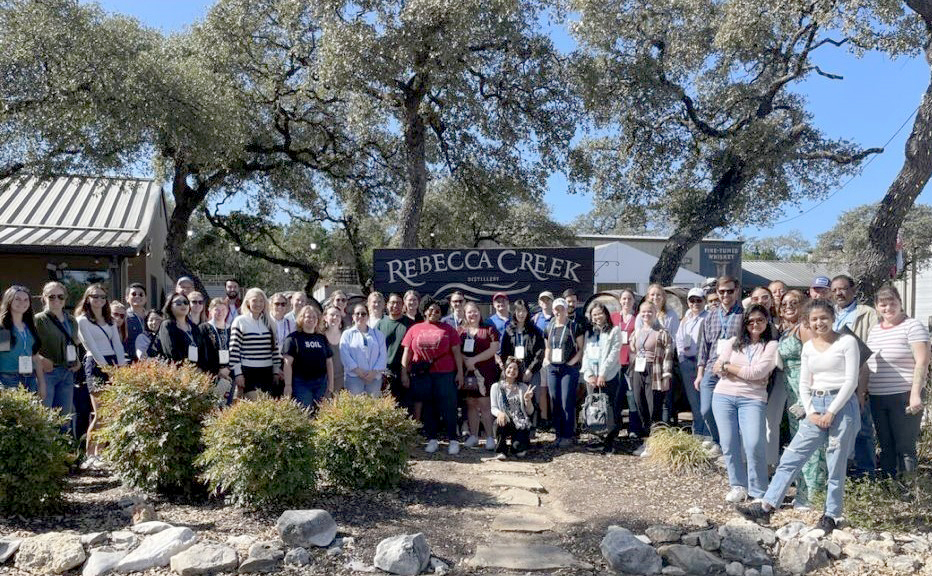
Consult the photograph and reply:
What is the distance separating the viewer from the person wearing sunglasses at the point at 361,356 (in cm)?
729

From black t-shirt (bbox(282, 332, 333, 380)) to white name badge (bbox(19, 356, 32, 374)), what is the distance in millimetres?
2094

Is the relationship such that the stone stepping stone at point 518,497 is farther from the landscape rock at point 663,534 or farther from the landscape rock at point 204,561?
the landscape rock at point 204,561

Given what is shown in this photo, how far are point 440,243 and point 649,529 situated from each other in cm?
2004

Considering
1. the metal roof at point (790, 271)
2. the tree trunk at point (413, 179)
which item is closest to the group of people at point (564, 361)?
the tree trunk at point (413, 179)

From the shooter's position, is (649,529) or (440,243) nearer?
(649,529)

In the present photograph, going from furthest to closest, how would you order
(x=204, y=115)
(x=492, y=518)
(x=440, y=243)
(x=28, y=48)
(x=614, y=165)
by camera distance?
(x=440, y=243) < (x=614, y=165) < (x=204, y=115) < (x=28, y=48) < (x=492, y=518)

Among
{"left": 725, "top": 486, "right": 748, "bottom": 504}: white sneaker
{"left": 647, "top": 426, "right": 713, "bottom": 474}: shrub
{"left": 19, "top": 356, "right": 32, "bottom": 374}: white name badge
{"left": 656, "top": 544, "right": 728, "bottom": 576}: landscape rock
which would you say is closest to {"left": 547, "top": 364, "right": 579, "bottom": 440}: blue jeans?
{"left": 647, "top": 426, "right": 713, "bottom": 474}: shrub

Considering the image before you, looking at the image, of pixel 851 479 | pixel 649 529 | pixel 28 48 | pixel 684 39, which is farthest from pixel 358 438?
pixel 684 39

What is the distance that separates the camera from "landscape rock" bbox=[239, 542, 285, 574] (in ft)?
14.0

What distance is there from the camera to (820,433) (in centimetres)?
498

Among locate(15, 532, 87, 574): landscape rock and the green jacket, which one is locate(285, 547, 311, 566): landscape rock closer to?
locate(15, 532, 87, 574): landscape rock

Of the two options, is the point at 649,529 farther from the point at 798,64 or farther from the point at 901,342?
the point at 798,64

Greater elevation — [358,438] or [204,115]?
[204,115]

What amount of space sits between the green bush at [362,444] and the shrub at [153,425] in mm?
922
